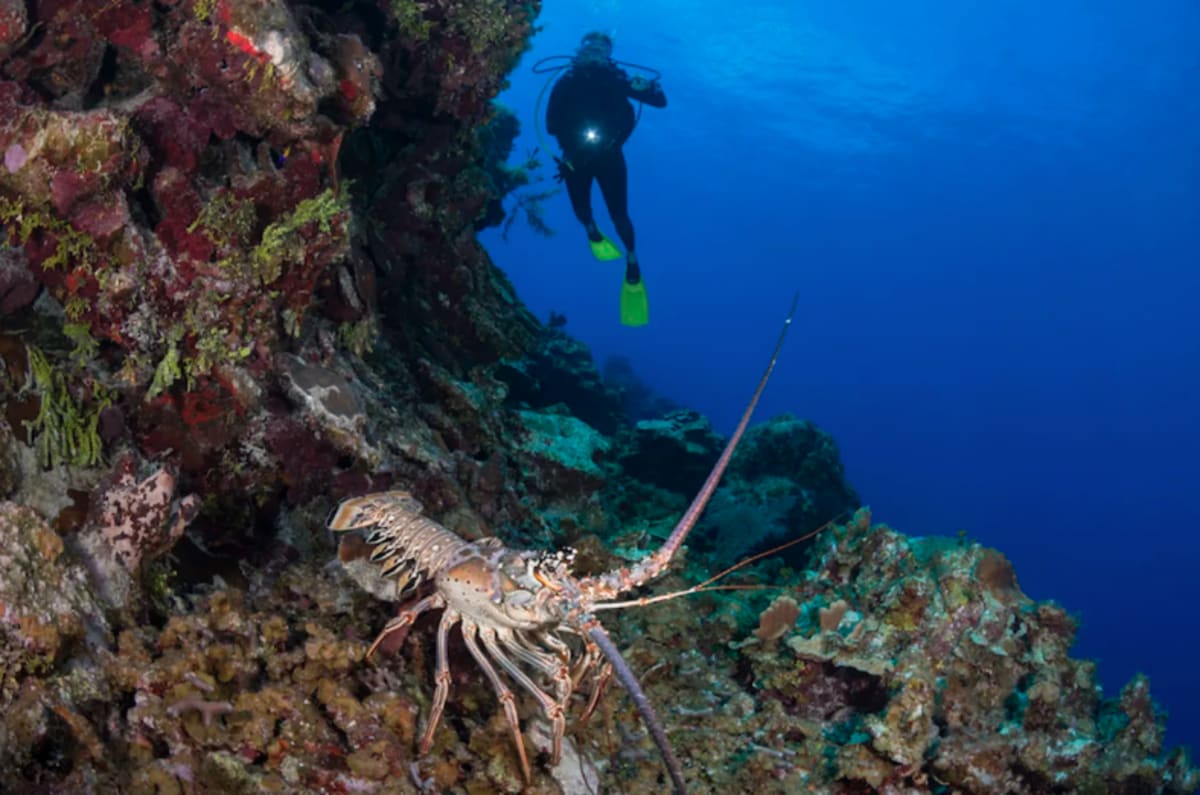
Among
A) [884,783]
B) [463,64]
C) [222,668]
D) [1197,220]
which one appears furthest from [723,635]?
[1197,220]

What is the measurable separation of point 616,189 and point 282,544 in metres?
9.19

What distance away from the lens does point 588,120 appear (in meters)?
11.4

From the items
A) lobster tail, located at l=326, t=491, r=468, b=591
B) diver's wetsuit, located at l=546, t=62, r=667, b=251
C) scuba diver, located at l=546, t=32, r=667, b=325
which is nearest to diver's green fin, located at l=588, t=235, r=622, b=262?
scuba diver, located at l=546, t=32, r=667, b=325

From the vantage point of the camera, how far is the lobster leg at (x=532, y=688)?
137 inches

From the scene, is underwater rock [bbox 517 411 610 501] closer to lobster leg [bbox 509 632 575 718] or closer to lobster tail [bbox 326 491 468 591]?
lobster tail [bbox 326 491 468 591]

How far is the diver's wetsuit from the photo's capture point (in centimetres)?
1143

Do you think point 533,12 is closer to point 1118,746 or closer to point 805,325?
point 1118,746

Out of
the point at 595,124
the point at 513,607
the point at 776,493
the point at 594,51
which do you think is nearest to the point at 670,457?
the point at 776,493

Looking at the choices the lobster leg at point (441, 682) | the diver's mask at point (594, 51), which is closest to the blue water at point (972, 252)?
the diver's mask at point (594, 51)

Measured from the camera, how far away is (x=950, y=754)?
3.89 metres

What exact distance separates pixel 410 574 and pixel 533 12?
20.3 ft

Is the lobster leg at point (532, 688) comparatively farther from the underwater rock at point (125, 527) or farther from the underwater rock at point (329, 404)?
the underwater rock at point (125, 527)

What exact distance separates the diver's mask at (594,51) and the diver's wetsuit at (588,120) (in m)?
0.08

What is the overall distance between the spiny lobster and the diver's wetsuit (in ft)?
26.9
